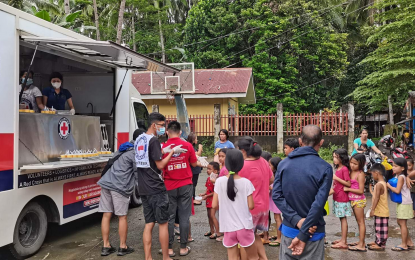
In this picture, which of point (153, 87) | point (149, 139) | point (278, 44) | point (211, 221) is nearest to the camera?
point (149, 139)

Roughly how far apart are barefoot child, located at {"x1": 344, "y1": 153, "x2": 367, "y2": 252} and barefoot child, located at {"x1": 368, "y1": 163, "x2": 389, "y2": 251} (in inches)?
6.1

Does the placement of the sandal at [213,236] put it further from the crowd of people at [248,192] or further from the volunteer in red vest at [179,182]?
the volunteer in red vest at [179,182]

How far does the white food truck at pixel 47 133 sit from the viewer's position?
4957mm

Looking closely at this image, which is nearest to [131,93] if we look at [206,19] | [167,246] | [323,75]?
[167,246]

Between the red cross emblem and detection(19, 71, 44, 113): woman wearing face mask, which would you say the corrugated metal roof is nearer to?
detection(19, 71, 44, 113): woman wearing face mask

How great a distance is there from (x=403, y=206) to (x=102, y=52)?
203 inches

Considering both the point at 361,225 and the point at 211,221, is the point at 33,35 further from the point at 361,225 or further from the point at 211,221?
the point at 361,225

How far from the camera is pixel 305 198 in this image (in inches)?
121

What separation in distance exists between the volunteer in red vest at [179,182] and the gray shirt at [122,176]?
25.0 inches

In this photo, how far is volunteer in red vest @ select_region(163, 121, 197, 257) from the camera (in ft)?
17.5

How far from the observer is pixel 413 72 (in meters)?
11.8

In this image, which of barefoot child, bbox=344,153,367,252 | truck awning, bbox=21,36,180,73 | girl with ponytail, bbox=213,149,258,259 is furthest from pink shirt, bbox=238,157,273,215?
truck awning, bbox=21,36,180,73

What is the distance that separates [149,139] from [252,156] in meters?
1.39

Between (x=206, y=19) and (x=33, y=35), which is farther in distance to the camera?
(x=206, y=19)
